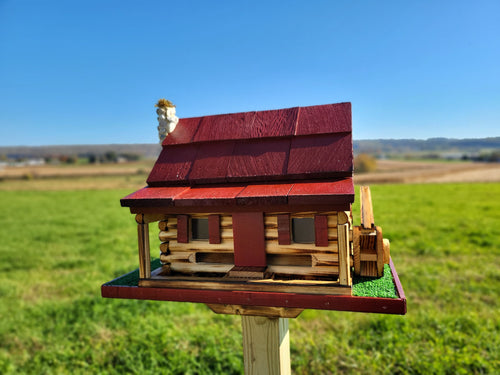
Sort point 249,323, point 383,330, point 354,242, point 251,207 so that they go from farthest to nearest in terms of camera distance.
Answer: point 383,330 → point 249,323 → point 354,242 → point 251,207

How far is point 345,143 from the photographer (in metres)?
1.94

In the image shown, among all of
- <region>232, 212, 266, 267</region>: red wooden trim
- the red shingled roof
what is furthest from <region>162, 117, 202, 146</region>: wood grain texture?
<region>232, 212, 266, 267</region>: red wooden trim

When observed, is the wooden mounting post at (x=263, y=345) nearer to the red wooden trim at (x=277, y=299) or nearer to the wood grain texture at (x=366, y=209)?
the red wooden trim at (x=277, y=299)

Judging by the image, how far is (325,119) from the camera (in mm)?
2090

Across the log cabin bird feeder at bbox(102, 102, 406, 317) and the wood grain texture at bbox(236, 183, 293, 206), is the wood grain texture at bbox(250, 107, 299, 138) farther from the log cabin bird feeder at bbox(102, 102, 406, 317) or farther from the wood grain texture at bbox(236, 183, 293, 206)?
the wood grain texture at bbox(236, 183, 293, 206)

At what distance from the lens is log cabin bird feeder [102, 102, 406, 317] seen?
1740 mm

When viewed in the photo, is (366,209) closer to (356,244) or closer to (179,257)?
(356,244)

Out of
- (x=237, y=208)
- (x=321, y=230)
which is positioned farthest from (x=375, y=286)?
(x=237, y=208)

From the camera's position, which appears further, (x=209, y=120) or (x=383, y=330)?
(x=383, y=330)

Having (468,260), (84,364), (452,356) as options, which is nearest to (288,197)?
(452,356)

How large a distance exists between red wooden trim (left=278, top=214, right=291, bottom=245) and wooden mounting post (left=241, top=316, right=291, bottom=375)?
1.74 ft

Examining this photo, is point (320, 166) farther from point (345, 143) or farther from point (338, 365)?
point (338, 365)

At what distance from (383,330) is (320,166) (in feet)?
12.4

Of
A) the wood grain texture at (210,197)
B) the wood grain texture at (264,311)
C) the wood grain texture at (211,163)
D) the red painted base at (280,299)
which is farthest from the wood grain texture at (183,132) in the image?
the wood grain texture at (264,311)
